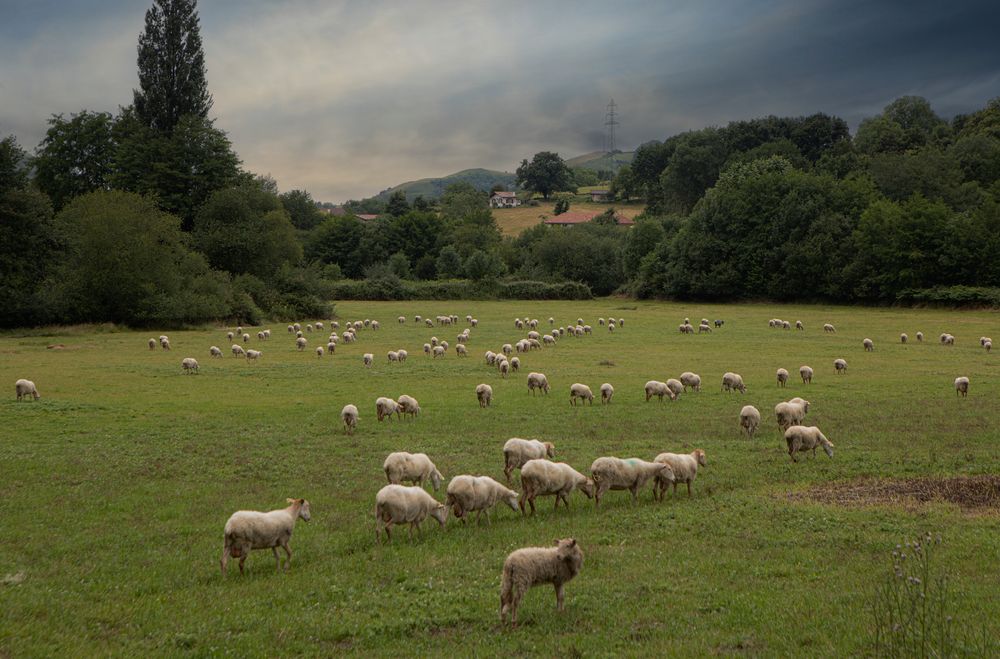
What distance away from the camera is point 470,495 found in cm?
1347

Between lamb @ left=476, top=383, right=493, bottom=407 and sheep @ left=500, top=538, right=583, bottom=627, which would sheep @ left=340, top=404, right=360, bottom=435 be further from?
sheep @ left=500, top=538, right=583, bottom=627

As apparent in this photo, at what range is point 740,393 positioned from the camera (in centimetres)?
2961

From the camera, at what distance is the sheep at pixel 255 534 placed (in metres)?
11.1

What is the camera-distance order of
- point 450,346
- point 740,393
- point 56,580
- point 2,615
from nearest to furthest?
point 2,615, point 56,580, point 740,393, point 450,346

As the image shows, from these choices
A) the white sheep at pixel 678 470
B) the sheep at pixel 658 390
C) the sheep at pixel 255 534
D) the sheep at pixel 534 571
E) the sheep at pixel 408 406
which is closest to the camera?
the sheep at pixel 534 571

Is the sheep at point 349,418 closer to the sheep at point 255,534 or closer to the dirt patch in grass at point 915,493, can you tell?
the sheep at point 255,534

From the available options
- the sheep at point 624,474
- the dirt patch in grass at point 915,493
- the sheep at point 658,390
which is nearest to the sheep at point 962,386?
the sheep at point 658,390

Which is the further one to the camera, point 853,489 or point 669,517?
point 853,489

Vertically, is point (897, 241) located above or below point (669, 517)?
above

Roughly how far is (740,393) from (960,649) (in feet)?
73.8

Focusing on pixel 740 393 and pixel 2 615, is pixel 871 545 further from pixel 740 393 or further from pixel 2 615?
pixel 740 393

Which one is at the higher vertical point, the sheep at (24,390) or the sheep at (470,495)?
the sheep at (24,390)

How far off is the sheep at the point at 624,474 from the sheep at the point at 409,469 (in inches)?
135

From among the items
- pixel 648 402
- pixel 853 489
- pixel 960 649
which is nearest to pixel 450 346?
pixel 648 402
